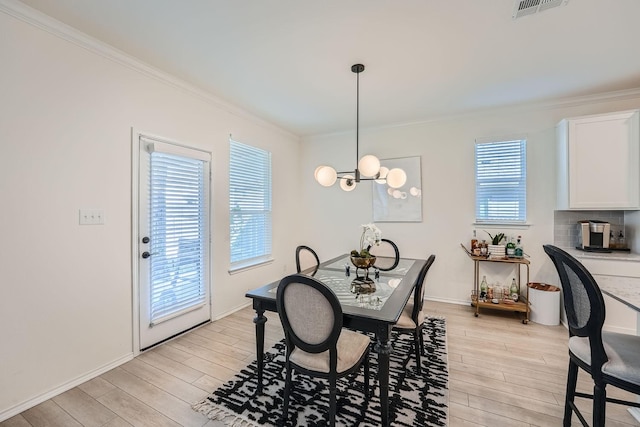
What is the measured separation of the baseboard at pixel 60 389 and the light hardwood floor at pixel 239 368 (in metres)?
A: 0.04

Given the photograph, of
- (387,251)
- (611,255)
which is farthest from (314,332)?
(611,255)

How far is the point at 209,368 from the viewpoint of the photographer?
7.73ft

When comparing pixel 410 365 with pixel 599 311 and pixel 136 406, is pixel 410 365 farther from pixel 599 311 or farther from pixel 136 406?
pixel 136 406

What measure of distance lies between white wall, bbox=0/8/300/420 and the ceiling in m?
A: 0.33

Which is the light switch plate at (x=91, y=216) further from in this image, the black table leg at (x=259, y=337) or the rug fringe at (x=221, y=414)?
the rug fringe at (x=221, y=414)

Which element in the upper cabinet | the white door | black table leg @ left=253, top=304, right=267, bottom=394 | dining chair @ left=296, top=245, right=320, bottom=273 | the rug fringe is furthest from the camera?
dining chair @ left=296, top=245, right=320, bottom=273

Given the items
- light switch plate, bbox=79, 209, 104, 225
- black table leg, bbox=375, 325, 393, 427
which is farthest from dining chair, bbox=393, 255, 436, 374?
light switch plate, bbox=79, 209, 104, 225

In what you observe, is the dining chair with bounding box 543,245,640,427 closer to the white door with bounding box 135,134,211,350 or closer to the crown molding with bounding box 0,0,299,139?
the white door with bounding box 135,134,211,350

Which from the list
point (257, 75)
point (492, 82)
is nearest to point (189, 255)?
point (257, 75)

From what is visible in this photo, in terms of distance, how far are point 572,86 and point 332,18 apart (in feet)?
9.55

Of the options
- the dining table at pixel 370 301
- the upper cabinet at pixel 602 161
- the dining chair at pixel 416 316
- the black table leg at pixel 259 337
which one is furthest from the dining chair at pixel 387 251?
the upper cabinet at pixel 602 161

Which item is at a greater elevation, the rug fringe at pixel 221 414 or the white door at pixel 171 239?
the white door at pixel 171 239

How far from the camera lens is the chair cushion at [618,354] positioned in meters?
1.27

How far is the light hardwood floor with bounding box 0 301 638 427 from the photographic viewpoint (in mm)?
1784
